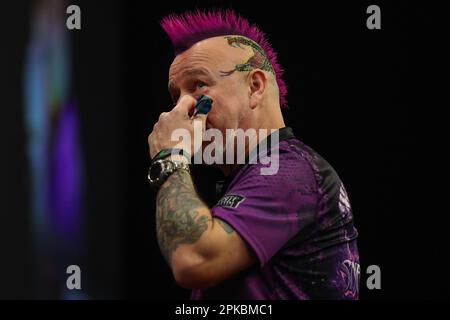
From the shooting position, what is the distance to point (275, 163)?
1517mm

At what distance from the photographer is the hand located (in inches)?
61.7

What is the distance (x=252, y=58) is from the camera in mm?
1790

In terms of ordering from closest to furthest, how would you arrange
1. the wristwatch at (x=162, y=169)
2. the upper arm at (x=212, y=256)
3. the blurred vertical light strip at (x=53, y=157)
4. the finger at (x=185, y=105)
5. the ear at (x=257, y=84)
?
1. the upper arm at (x=212, y=256)
2. the wristwatch at (x=162, y=169)
3. the finger at (x=185, y=105)
4. the ear at (x=257, y=84)
5. the blurred vertical light strip at (x=53, y=157)

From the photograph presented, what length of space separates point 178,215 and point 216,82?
0.46 metres

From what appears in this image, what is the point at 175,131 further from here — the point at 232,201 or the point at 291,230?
the point at 291,230

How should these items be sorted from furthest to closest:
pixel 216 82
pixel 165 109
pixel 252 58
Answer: pixel 165 109
pixel 252 58
pixel 216 82

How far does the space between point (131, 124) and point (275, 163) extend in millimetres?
1602

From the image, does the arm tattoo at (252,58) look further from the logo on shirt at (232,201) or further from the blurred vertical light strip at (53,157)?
the blurred vertical light strip at (53,157)

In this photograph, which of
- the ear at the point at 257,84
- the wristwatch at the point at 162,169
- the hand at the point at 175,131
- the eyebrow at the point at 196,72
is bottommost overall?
the wristwatch at the point at 162,169

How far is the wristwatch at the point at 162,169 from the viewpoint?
1.49m

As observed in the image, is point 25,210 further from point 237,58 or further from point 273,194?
point 273,194

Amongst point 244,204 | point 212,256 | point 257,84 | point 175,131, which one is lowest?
point 212,256

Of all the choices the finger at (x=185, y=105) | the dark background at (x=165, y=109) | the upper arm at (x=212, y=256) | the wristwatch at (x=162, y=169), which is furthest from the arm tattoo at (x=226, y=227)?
the dark background at (x=165, y=109)

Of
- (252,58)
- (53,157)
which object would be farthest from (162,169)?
(53,157)
